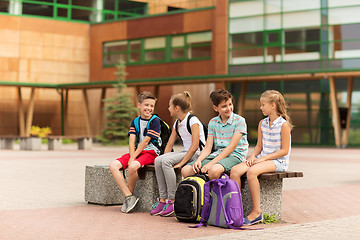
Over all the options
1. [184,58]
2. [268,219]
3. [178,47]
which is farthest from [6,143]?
[268,219]

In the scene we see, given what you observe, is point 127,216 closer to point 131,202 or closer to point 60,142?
point 131,202

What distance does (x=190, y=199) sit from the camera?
285 inches

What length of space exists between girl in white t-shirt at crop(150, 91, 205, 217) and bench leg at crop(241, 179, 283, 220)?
3.06 ft

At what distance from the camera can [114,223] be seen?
733 cm

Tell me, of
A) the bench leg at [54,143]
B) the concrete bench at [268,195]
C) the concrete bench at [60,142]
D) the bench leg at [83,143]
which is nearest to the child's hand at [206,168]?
the concrete bench at [268,195]

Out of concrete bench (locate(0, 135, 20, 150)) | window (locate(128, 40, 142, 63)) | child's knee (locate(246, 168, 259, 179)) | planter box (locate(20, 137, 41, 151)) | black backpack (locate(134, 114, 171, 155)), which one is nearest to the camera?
child's knee (locate(246, 168, 259, 179))

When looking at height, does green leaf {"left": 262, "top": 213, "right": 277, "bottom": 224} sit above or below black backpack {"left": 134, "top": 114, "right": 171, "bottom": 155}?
below

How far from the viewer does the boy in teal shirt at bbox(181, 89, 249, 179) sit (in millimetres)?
7559

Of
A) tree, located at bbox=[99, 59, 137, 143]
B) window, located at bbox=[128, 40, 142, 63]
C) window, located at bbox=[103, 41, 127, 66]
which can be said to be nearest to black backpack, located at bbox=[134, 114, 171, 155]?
tree, located at bbox=[99, 59, 137, 143]

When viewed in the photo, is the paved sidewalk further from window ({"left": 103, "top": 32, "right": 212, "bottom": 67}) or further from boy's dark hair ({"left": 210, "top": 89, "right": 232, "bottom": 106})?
window ({"left": 103, "top": 32, "right": 212, "bottom": 67})

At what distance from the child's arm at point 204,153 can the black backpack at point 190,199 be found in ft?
0.58

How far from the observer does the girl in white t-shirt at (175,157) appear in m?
7.95

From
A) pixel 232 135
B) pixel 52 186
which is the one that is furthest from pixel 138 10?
pixel 232 135

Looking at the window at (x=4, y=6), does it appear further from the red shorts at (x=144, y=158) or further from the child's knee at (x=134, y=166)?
the child's knee at (x=134, y=166)
